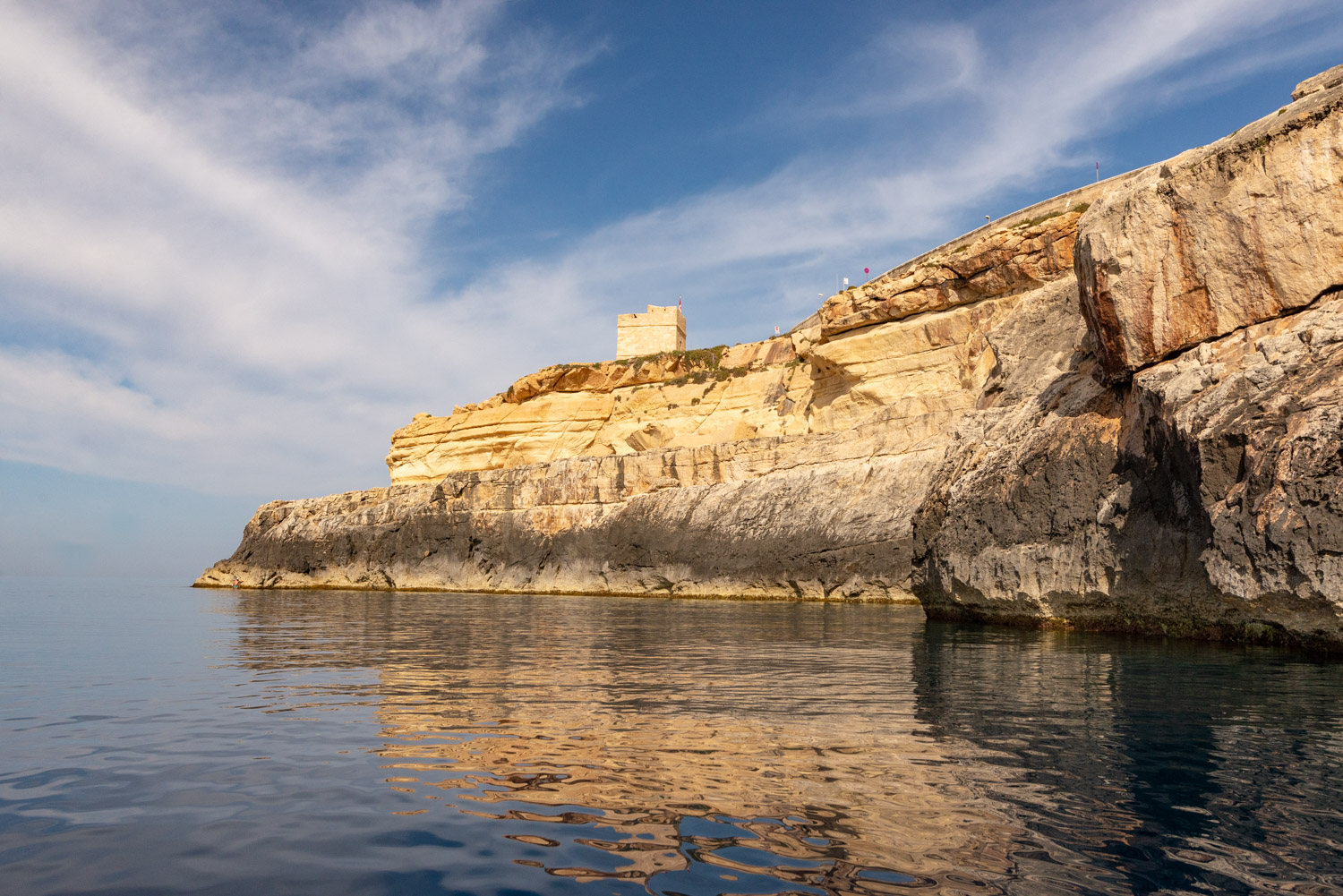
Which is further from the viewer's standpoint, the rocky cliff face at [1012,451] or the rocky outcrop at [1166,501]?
the rocky cliff face at [1012,451]

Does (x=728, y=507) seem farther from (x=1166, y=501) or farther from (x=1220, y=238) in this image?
(x=1220, y=238)

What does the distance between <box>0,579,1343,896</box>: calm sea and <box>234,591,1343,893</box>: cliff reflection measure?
0.09 ft

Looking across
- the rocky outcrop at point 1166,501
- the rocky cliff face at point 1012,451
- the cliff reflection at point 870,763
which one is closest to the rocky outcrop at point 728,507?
the rocky cliff face at point 1012,451

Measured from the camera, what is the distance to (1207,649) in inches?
489

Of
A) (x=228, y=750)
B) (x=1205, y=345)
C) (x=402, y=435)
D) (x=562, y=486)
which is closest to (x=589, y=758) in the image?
(x=228, y=750)

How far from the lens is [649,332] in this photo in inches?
2414

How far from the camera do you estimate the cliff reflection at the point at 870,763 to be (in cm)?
372

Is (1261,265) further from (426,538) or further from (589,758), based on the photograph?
(426,538)

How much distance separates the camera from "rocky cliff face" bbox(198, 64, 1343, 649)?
12.0 metres

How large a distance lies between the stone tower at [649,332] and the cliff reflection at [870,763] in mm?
49977

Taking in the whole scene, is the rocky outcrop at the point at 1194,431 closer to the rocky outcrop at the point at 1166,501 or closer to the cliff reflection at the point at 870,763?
the rocky outcrop at the point at 1166,501

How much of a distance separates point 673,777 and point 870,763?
4.36ft

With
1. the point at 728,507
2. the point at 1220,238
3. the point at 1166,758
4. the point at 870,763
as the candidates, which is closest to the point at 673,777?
the point at 870,763

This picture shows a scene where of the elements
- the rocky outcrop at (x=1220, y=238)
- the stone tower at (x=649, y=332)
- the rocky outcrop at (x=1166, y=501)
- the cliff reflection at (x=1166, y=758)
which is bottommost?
the cliff reflection at (x=1166, y=758)
